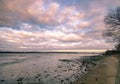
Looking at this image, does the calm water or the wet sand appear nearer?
the wet sand

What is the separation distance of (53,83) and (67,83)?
3.83ft

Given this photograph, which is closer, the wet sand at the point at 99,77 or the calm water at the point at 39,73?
the wet sand at the point at 99,77

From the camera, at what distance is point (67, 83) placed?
12773 millimetres

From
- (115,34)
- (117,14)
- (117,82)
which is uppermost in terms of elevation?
(117,14)

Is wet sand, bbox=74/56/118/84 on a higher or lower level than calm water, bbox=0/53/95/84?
higher

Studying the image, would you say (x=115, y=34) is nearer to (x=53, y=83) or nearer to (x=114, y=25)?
(x=114, y=25)

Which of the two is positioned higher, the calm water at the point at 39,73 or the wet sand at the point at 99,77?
the wet sand at the point at 99,77

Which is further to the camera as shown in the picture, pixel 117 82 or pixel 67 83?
pixel 67 83

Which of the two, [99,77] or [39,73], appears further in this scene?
[39,73]

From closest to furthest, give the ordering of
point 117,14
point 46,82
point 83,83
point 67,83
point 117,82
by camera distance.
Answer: point 117,82 → point 83,83 → point 67,83 → point 46,82 → point 117,14

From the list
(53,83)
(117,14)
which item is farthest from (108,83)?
(117,14)

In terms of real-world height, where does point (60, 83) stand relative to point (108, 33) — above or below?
below

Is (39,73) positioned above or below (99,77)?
below

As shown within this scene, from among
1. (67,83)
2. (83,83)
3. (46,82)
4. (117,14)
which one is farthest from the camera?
(117,14)
